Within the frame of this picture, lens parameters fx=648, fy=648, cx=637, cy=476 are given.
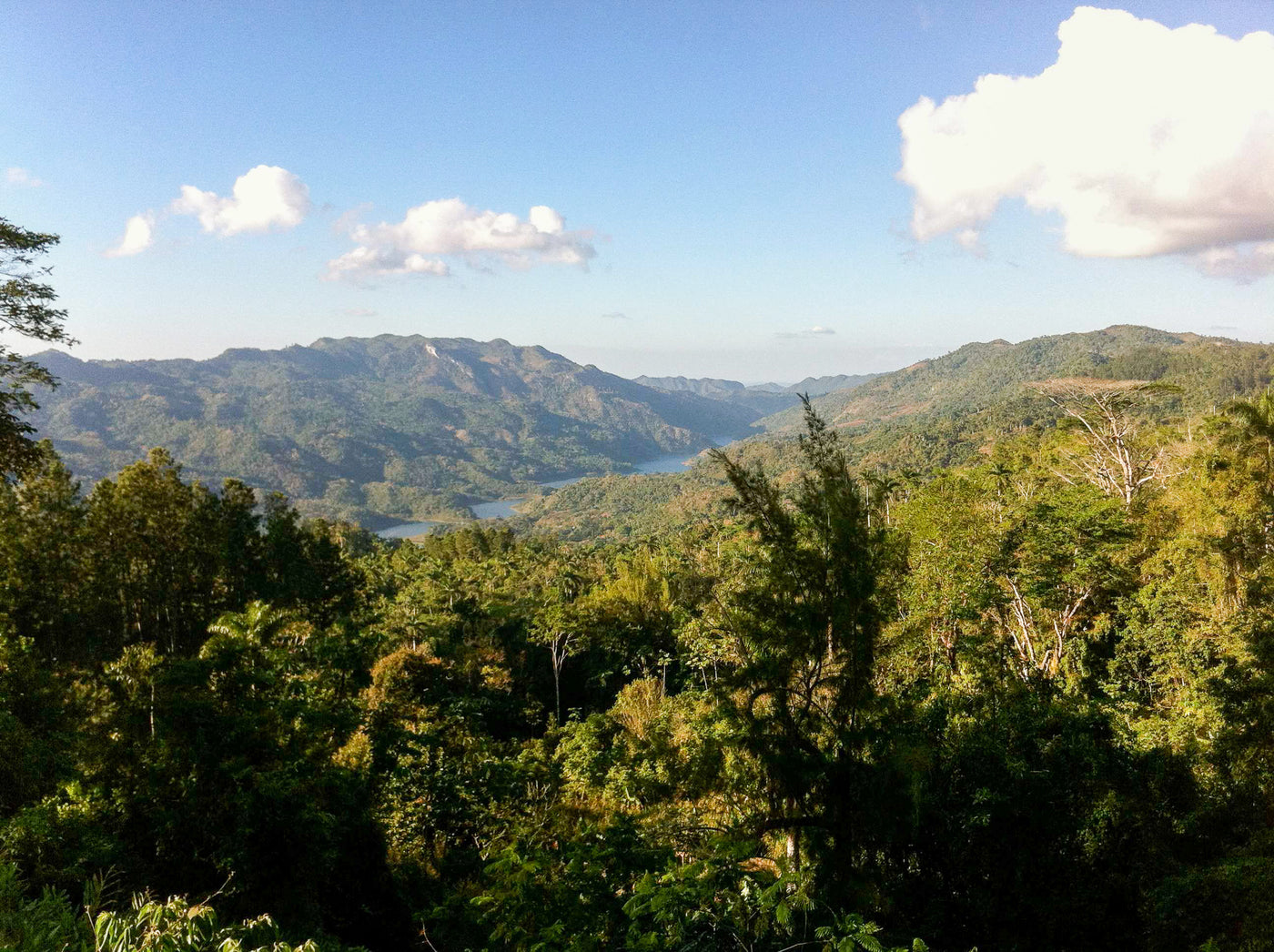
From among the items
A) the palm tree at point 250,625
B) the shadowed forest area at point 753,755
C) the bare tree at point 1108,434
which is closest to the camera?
the shadowed forest area at point 753,755

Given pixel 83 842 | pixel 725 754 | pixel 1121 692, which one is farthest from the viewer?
pixel 1121 692

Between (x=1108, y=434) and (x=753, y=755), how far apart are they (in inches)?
794

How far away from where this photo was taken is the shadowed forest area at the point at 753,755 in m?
6.03

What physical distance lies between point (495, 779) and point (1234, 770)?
38.5 feet

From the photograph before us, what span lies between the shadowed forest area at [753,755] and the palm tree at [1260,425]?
23 cm

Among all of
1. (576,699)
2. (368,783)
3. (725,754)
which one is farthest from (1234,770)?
(576,699)

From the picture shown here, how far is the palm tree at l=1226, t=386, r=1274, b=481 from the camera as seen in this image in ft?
48.3

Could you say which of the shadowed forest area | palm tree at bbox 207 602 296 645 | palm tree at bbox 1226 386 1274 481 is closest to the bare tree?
palm tree at bbox 1226 386 1274 481

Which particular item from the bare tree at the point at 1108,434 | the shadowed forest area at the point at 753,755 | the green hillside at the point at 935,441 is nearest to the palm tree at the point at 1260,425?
the shadowed forest area at the point at 753,755

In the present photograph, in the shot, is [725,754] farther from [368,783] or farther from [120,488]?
[120,488]

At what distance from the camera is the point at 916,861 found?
31.0 feet

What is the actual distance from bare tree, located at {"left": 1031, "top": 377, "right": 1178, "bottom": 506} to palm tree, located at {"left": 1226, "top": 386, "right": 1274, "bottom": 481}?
209 cm

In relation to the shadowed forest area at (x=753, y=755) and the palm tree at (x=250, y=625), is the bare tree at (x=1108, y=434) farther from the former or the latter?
the palm tree at (x=250, y=625)

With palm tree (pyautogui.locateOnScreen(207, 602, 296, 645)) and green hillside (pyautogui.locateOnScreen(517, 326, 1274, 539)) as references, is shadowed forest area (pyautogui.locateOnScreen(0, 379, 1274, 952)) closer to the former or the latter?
palm tree (pyautogui.locateOnScreen(207, 602, 296, 645))
